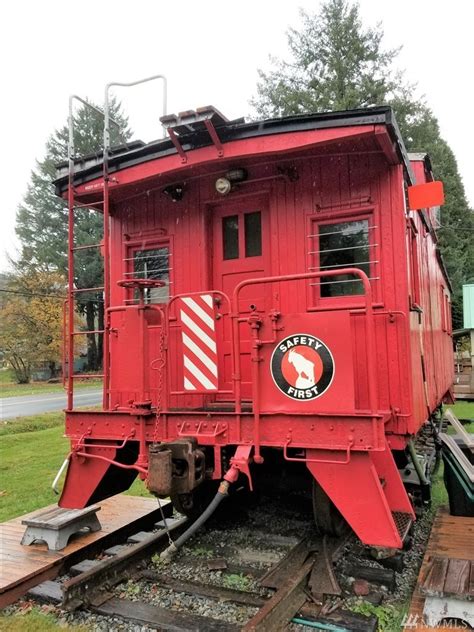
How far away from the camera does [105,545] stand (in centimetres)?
502

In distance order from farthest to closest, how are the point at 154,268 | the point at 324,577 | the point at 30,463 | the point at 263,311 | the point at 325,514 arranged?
the point at 30,463
the point at 154,268
the point at 263,311
the point at 325,514
the point at 324,577

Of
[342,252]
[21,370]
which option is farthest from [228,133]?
[21,370]

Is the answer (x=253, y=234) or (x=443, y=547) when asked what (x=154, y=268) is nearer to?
(x=253, y=234)

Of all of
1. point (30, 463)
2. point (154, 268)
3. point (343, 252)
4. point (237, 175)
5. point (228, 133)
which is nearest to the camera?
point (228, 133)

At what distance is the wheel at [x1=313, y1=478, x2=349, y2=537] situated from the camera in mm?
4430

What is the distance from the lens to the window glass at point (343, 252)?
15.7 feet

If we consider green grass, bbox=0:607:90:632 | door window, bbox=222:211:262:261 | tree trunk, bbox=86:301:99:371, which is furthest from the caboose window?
tree trunk, bbox=86:301:99:371

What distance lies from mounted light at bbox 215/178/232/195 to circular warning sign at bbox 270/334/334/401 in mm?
1946

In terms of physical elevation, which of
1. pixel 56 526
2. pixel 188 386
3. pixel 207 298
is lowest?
pixel 56 526

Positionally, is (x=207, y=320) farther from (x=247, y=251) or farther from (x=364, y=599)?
(x=364, y=599)

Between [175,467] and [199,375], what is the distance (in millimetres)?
766

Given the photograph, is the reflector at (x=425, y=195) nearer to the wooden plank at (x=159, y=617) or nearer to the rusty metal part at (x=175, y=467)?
the rusty metal part at (x=175, y=467)

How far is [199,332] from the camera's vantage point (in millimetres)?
4363

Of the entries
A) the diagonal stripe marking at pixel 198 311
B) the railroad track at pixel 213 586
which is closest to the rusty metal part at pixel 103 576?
the railroad track at pixel 213 586
